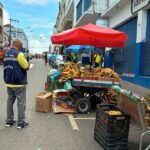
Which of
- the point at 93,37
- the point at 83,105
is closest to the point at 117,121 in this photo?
the point at 83,105

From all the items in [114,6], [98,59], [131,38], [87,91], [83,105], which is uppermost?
[114,6]

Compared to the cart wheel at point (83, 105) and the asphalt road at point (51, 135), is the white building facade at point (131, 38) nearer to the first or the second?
the cart wheel at point (83, 105)

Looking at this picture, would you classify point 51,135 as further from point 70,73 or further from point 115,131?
point 70,73

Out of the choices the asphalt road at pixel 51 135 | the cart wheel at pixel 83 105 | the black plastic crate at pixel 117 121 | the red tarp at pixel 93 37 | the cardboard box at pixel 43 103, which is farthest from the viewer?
the red tarp at pixel 93 37

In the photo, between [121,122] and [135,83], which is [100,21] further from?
[121,122]

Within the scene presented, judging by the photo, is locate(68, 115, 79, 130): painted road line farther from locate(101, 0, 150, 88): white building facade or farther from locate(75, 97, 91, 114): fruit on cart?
locate(101, 0, 150, 88): white building facade

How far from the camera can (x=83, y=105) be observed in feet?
33.3

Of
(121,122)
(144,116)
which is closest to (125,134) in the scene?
(121,122)

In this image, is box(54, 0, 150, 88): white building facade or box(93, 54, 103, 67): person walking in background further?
box(93, 54, 103, 67): person walking in background

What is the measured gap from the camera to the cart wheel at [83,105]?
32.9ft

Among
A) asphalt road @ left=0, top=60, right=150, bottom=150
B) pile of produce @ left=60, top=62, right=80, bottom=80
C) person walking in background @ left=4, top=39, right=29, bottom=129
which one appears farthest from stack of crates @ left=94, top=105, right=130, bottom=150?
pile of produce @ left=60, top=62, right=80, bottom=80

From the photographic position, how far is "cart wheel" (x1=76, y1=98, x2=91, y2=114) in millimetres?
10031

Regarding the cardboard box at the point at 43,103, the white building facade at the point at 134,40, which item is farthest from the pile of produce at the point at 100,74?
the white building facade at the point at 134,40

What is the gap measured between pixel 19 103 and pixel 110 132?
8.12 ft
